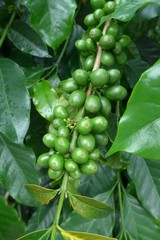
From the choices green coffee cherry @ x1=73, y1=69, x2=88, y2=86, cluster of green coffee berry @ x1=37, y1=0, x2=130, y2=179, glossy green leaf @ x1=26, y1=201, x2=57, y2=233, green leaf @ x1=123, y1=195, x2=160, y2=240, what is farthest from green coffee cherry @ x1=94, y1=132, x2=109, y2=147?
glossy green leaf @ x1=26, y1=201, x2=57, y2=233

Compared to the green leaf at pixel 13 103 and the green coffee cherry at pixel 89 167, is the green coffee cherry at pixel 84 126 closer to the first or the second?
the green coffee cherry at pixel 89 167

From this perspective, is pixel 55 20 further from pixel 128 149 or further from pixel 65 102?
pixel 128 149

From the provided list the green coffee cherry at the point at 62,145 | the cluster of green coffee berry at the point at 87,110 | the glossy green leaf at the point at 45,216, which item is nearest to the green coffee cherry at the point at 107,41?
the cluster of green coffee berry at the point at 87,110

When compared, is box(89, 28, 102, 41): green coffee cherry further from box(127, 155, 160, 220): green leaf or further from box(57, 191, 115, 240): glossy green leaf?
box(57, 191, 115, 240): glossy green leaf

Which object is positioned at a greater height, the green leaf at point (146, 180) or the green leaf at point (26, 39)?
the green leaf at point (26, 39)

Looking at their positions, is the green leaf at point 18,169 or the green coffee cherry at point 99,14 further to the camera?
the green leaf at point 18,169
